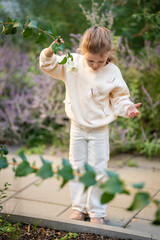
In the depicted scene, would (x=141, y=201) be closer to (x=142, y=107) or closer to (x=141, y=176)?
(x=141, y=176)

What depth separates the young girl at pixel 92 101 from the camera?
9.21 feet

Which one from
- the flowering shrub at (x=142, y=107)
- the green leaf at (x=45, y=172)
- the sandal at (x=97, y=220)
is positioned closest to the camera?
the green leaf at (x=45, y=172)

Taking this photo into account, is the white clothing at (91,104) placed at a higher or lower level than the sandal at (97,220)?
higher

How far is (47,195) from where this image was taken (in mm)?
3631

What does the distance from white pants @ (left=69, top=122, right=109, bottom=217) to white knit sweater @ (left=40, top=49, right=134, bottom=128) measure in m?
0.09

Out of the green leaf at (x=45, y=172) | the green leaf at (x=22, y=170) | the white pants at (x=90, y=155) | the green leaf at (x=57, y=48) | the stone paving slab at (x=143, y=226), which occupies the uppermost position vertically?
the green leaf at (x=57, y=48)

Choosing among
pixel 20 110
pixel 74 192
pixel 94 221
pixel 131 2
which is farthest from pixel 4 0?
pixel 94 221

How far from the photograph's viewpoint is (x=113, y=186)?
1261mm

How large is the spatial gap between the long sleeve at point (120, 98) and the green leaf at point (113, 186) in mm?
1537

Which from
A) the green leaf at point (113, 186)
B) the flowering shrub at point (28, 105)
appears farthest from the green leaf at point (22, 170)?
the flowering shrub at point (28, 105)

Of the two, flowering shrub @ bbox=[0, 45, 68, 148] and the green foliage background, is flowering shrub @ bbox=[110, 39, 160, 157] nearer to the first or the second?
the green foliage background

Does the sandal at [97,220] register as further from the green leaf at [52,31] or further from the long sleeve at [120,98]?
the green leaf at [52,31]

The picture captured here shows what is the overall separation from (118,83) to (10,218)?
4.11 ft

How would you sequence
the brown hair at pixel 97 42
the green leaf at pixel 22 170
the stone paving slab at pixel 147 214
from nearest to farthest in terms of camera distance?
1. the green leaf at pixel 22 170
2. the brown hair at pixel 97 42
3. the stone paving slab at pixel 147 214
